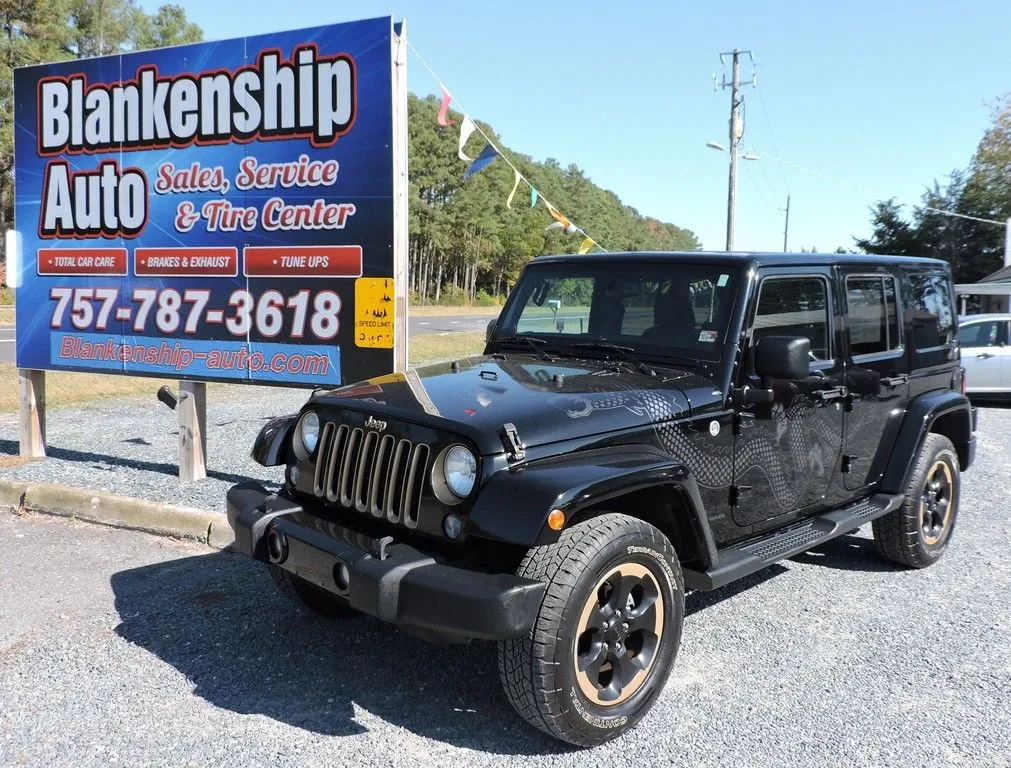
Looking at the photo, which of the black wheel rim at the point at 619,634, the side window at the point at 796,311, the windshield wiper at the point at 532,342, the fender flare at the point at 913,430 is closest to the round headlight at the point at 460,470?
the black wheel rim at the point at 619,634

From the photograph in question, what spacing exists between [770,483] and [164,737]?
2.80 metres

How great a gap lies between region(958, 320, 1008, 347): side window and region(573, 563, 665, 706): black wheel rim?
11.8m

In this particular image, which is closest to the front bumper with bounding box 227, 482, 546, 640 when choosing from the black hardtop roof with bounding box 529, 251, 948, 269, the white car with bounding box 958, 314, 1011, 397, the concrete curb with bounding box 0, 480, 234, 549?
the black hardtop roof with bounding box 529, 251, 948, 269

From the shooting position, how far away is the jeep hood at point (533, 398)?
321cm

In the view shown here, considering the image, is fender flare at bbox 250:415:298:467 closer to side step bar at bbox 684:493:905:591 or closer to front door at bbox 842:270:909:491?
side step bar at bbox 684:493:905:591

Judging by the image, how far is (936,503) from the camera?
533 centimetres

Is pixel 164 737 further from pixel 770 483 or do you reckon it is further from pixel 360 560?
pixel 770 483

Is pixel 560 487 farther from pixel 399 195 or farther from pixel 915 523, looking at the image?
pixel 399 195

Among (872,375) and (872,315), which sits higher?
(872,315)

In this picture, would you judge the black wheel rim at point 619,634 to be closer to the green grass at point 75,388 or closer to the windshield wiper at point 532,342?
the windshield wiper at point 532,342

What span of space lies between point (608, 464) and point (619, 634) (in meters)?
0.63

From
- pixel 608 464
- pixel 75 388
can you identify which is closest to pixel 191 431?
pixel 608 464

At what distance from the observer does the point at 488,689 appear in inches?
142

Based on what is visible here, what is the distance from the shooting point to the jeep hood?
3.21 meters
